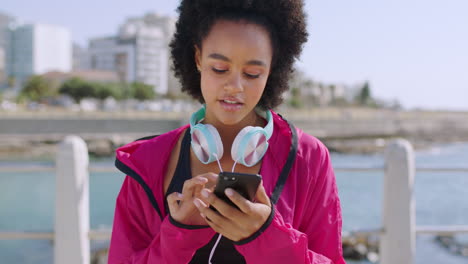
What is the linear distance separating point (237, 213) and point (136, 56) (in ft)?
330

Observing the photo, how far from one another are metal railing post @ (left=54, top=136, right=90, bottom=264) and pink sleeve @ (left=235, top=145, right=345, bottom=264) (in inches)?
70.3

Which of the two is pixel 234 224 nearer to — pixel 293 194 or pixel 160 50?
pixel 293 194

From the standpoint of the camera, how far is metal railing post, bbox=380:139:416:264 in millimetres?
2848

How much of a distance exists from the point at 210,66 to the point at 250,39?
12 cm

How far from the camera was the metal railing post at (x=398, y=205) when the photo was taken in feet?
9.34

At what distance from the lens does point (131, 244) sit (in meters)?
1.25

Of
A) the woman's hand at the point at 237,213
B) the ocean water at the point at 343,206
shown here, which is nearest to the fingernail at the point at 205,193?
the woman's hand at the point at 237,213

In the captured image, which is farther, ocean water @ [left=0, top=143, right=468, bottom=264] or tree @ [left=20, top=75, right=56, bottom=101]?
tree @ [left=20, top=75, right=56, bottom=101]

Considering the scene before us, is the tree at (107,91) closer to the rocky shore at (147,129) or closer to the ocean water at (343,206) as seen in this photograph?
the rocky shore at (147,129)

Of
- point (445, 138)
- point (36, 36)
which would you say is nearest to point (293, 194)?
point (445, 138)

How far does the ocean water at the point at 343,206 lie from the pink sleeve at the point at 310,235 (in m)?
7.95

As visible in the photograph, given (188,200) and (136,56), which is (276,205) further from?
(136,56)

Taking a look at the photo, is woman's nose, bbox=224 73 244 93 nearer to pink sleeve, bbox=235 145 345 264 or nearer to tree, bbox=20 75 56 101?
pink sleeve, bbox=235 145 345 264

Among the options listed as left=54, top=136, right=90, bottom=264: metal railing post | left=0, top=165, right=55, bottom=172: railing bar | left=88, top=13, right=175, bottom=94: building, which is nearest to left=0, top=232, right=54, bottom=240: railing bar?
left=54, top=136, right=90, bottom=264: metal railing post
